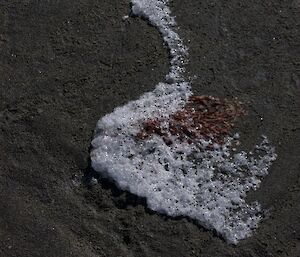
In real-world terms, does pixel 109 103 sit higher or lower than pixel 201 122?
lower

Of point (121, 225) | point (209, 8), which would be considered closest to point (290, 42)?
point (209, 8)

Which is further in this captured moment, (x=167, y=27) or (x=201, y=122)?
(x=167, y=27)

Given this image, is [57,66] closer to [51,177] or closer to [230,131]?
[51,177]

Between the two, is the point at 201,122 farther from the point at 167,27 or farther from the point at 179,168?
the point at 167,27

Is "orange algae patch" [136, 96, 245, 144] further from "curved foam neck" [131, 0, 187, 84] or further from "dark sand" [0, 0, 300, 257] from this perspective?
"curved foam neck" [131, 0, 187, 84]

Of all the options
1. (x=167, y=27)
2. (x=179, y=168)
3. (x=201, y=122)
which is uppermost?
(x=167, y=27)

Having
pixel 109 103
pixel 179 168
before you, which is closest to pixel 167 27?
pixel 109 103
